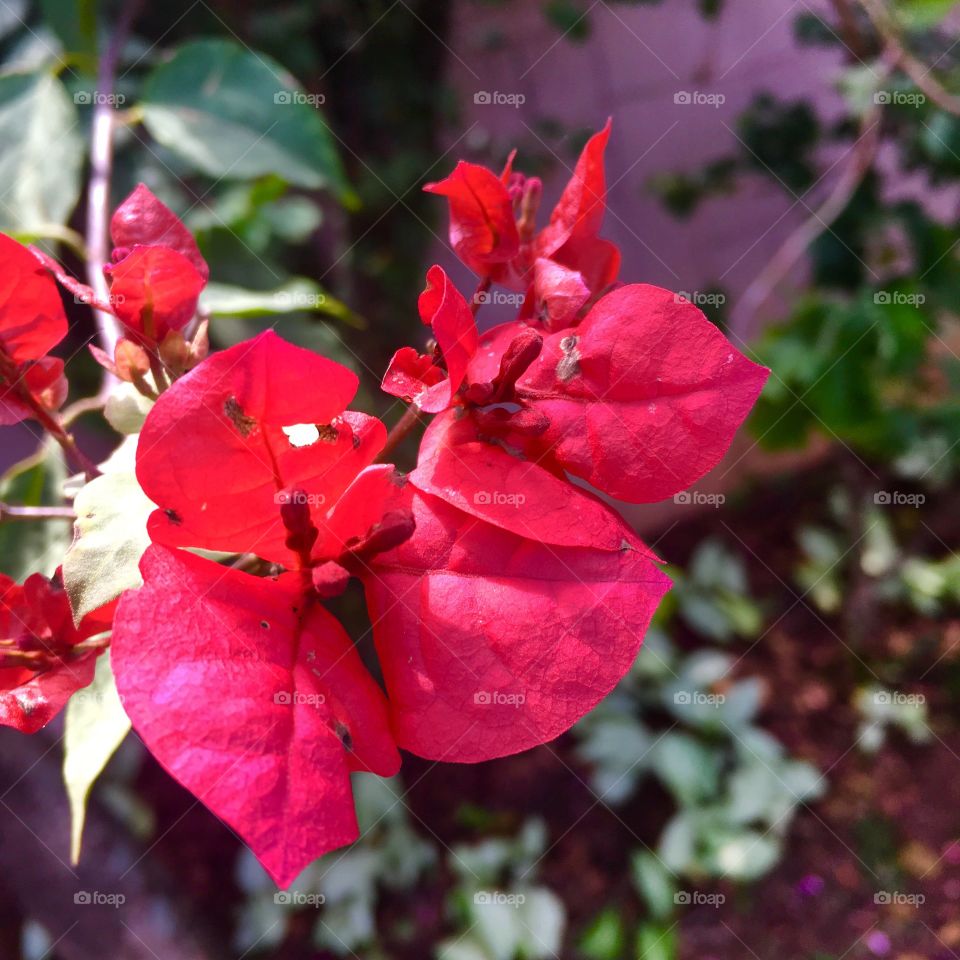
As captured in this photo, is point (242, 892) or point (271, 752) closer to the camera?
point (271, 752)

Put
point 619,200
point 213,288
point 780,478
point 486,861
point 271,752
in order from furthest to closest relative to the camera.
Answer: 1. point 780,478
2. point 619,200
3. point 486,861
4. point 213,288
5. point 271,752

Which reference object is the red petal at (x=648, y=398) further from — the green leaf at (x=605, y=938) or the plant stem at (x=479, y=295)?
the green leaf at (x=605, y=938)

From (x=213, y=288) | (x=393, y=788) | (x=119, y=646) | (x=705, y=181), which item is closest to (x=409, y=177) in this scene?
(x=705, y=181)

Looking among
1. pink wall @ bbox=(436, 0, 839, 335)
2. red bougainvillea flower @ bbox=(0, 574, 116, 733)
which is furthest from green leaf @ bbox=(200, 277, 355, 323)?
pink wall @ bbox=(436, 0, 839, 335)

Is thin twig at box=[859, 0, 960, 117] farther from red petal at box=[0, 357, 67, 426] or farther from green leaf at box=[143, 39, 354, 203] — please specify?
red petal at box=[0, 357, 67, 426]

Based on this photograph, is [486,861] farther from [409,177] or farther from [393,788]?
[409,177]

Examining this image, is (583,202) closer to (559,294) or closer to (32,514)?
(559,294)
